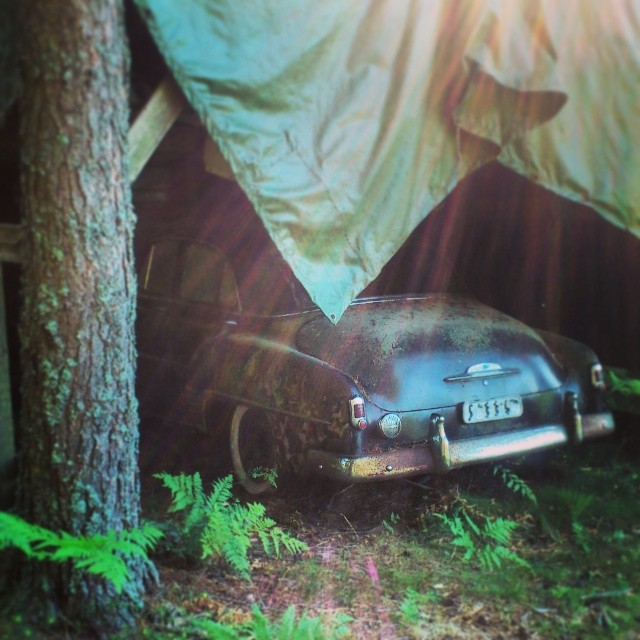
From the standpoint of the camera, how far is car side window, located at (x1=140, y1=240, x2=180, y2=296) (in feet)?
19.4

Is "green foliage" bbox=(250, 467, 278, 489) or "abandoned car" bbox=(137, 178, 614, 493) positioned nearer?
"abandoned car" bbox=(137, 178, 614, 493)

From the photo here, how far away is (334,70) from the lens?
3.78 metres

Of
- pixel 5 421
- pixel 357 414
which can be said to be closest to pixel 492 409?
pixel 357 414

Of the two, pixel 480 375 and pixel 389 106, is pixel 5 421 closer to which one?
pixel 389 106

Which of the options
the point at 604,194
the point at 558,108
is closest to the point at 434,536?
the point at 604,194

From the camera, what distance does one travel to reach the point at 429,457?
13.9 ft

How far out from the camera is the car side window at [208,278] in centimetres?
525

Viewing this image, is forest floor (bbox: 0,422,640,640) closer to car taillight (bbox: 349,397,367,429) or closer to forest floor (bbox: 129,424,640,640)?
forest floor (bbox: 129,424,640,640)

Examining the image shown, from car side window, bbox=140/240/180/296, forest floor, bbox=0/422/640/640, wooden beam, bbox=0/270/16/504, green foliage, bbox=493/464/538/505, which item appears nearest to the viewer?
forest floor, bbox=0/422/640/640

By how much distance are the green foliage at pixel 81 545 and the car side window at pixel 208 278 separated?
2253 millimetres

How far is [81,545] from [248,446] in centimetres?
199

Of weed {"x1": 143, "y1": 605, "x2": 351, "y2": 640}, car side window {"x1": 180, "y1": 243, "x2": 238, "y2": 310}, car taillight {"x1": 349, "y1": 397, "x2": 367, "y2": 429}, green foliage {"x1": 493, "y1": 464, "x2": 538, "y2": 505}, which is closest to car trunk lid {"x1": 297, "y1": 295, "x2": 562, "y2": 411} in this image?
car taillight {"x1": 349, "y1": 397, "x2": 367, "y2": 429}

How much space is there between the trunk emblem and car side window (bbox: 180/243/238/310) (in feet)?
5.52

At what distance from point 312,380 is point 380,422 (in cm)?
49
